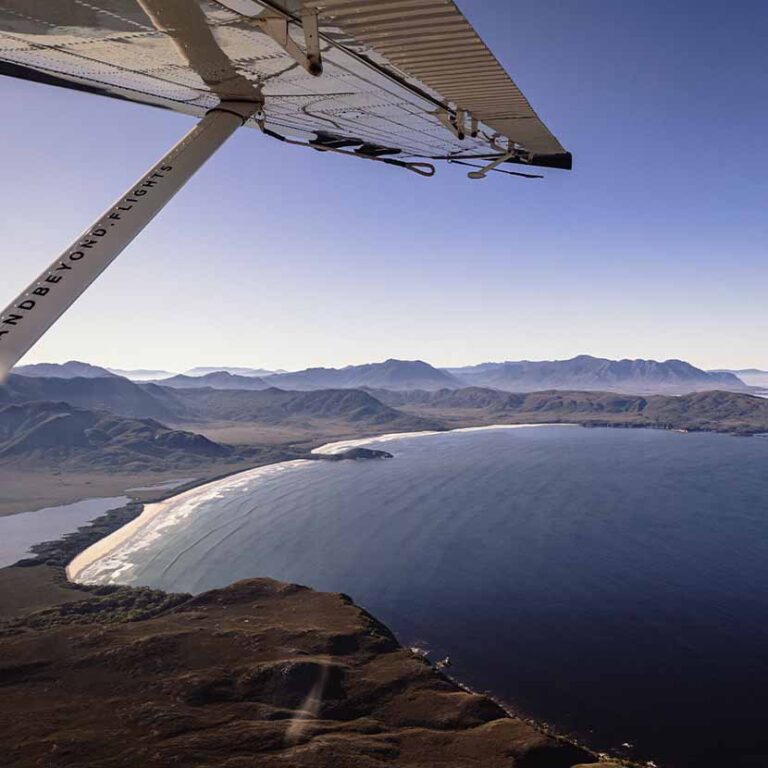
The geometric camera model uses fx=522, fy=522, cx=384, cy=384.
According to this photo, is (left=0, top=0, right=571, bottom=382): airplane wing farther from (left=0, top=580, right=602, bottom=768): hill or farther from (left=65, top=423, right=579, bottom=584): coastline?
(left=65, top=423, right=579, bottom=584): coastline

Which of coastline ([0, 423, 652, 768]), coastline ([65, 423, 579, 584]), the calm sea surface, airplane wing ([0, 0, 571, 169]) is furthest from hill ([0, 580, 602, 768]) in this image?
the calm sea surface

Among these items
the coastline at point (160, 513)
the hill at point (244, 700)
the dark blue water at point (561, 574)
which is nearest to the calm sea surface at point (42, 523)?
the coastline at point (160, 513)

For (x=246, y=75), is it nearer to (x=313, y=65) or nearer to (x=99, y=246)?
(x=313, y=65)

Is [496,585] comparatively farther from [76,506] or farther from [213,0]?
[76,506]

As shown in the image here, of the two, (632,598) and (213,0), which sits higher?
→ (213,0)

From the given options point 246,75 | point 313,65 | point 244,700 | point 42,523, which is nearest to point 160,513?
point 42,523

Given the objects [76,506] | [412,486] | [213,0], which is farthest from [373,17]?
[76,506]

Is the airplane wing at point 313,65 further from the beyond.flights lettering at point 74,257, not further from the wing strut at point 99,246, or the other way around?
the beyond.flights lettering at point 74,257
